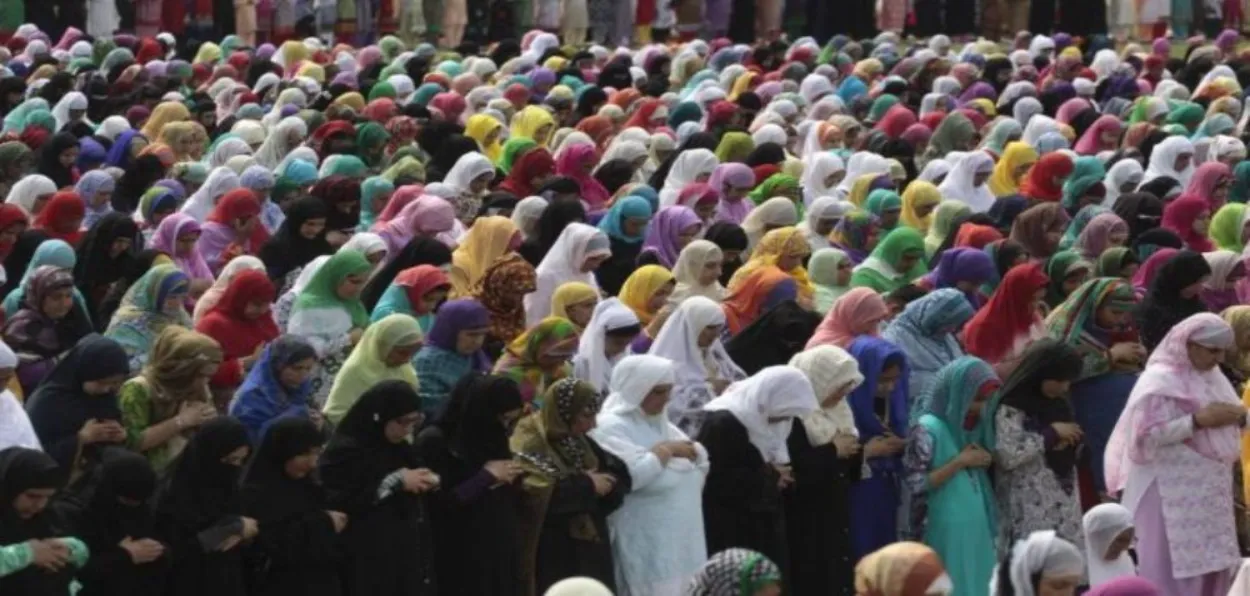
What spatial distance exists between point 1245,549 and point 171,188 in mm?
6872

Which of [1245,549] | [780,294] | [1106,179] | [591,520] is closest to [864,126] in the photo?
[1106,179]

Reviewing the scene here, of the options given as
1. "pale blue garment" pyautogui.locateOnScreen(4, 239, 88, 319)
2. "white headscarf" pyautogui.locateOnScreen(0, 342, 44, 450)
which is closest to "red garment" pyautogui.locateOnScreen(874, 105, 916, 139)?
"pale blue garment" pyautogui.locateOnScreen(4, 239, 88, 319)

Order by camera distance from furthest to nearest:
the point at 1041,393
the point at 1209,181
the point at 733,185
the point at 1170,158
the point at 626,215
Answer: the point at 1170,158 → the point at 1209,181 → the point at 733,185 → the point at 626,215 → the point at 1041,393

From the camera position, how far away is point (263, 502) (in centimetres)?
1041

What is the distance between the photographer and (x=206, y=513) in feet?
33.6

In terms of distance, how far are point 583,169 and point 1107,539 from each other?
7922 mm

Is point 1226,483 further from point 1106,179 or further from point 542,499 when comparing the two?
point 1106,179

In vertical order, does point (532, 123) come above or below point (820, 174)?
above

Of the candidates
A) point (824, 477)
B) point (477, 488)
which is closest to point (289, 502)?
point (477, 488)

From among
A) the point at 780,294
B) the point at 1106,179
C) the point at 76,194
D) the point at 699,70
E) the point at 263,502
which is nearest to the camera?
the point at 263,502

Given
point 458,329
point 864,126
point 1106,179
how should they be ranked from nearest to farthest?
1. point 458,329
2. point 1106,179
3. point 864,126

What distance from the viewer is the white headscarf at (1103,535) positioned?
10789 mm

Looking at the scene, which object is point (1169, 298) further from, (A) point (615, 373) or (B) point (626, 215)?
(A) point (615, 373)

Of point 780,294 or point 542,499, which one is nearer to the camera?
point 542,499
